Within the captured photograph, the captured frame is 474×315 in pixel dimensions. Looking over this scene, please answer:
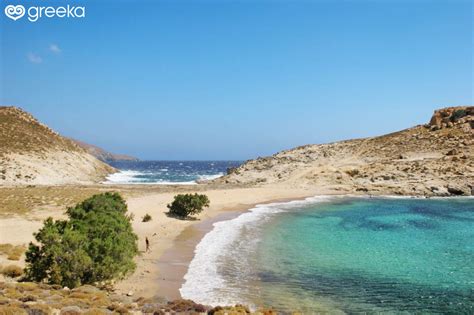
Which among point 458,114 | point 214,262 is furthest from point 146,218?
point 458,114

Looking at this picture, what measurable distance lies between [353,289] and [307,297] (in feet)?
9.04

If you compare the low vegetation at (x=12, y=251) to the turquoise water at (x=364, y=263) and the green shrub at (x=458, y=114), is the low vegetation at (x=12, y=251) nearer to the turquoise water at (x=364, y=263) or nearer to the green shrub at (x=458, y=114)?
the turquoise water at (x=364, y=263)

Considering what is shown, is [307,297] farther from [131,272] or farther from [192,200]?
[192,200]

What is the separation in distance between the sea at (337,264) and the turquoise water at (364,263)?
0.04 metres

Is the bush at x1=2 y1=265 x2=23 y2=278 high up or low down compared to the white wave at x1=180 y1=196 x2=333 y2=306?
up

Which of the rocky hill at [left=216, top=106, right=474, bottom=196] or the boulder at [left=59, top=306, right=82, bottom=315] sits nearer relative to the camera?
the boulder at [left=59, top=306, right=82, bottom=315]

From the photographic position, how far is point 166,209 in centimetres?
3962

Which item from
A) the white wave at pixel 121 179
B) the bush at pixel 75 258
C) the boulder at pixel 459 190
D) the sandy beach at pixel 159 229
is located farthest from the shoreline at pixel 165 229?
the white wave at pixel 121 179

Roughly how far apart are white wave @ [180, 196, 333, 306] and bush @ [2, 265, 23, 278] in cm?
785

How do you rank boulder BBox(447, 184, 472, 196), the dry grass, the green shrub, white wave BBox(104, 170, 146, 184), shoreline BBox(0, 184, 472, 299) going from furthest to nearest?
the green shrub, white wave BBox(104, 170, 146, 184), boulder BBox(447, 184, 472, 196), the dry grass, shoreline BBox(0, 184, 472, 299)

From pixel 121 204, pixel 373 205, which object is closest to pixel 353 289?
pixel 121 204

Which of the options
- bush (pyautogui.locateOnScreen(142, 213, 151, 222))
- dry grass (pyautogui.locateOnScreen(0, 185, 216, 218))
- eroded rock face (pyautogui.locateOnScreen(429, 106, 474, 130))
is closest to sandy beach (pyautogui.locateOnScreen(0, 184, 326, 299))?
dry grass (pyautogui.locateOnScreen(0, 185, 216, 218))

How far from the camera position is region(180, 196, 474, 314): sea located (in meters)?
16.7

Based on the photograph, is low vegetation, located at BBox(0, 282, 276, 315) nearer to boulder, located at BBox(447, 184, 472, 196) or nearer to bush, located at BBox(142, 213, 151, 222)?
bush, located at BBox(142, 213, 151, 222)
